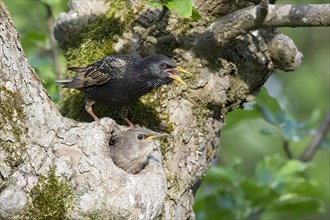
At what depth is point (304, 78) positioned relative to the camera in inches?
589

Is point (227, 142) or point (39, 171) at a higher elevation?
point (39, 171)

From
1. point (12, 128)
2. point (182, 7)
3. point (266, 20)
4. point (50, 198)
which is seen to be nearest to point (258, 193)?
point (266, 20)

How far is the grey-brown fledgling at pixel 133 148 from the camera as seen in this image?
226 inches

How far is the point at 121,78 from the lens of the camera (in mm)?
6531

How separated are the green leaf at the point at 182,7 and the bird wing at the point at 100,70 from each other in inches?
34.4

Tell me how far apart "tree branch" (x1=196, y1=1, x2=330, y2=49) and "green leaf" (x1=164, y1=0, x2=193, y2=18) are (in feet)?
1.78

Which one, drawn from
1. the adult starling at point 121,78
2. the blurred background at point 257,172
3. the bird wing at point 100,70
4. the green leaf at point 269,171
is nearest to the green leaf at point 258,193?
the blurred background at point 257,172

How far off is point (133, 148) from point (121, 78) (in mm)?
961

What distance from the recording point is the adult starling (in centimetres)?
613

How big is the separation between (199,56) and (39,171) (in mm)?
1754

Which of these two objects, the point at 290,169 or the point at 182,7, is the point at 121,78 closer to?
the point at 182,7

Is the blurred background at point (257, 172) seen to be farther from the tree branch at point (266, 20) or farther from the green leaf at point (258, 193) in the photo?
the tree branch at point (266, 20)

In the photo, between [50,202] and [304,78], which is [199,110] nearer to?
[50,202]

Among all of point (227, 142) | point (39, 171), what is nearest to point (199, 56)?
point (39, 171)
